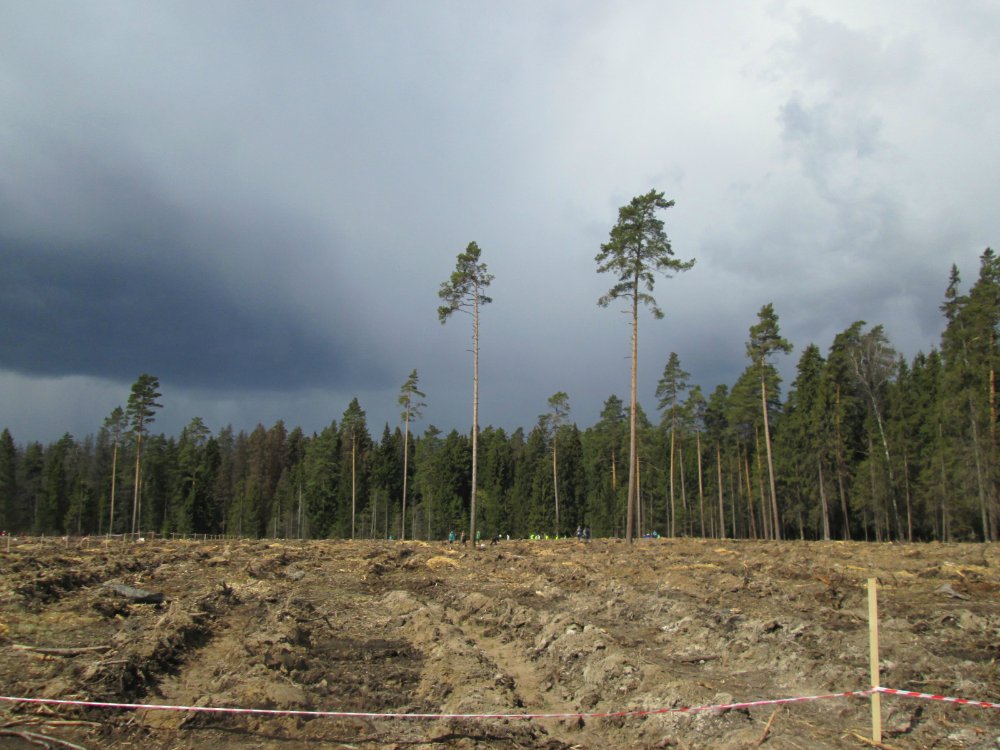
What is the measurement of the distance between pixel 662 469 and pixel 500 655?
2543 inches

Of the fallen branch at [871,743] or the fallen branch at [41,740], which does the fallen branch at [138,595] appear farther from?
the fallen branch at [871,743]

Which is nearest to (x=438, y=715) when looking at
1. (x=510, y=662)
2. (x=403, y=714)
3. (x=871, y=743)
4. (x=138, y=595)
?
(x=403, y=714)

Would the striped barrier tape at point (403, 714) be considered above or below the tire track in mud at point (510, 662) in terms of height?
above

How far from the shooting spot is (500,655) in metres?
11.0

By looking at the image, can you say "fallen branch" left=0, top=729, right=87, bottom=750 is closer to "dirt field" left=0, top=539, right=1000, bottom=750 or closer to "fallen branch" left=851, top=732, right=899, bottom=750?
"dirt field" left=0, top=539, right=1000, bottom=750

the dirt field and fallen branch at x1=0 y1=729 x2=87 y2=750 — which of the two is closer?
fallen branch at x1=0 y1=729 x2=87 y2=750

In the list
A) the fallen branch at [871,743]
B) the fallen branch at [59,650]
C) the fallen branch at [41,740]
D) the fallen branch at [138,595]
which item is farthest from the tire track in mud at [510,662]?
the fallen branch at [138,595]

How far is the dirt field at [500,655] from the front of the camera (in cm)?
676

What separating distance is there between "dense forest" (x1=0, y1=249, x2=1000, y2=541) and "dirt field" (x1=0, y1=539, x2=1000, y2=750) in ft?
92.0

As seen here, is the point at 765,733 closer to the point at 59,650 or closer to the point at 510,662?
the point at 510,662

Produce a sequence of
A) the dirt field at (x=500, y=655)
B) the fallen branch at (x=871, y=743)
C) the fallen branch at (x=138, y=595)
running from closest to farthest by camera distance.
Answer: the fallen branch at (x=871, y=743) → the dirt field at (x=500, y=655) → the fallen branch at (x=138, y=595)

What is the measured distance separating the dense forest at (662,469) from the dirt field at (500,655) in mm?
28043

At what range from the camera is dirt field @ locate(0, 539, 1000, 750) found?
22.2 feet

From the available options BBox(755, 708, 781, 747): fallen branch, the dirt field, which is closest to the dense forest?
the dirt field
